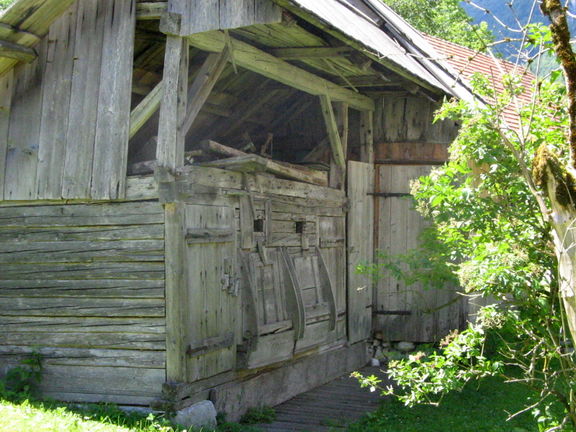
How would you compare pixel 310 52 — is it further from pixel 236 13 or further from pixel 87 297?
pixel 87 297

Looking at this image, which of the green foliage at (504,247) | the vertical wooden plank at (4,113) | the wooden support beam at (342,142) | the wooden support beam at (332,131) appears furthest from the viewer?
the wooden support beam at (342,142)

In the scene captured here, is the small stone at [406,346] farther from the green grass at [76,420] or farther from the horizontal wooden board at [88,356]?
the horizontal wooden board at [88,356]

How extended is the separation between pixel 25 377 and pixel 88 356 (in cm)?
66

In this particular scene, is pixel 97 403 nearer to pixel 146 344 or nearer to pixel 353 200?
pixel 146 344

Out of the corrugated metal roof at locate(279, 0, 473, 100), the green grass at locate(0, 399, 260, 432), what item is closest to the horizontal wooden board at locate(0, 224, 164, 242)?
the green grass at locate(0, 399, 260, 432)

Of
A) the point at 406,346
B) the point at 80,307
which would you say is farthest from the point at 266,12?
the point at 406,346

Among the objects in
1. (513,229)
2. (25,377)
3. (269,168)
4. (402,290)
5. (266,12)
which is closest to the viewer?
(513,229)

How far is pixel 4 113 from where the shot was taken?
7969 millimetres

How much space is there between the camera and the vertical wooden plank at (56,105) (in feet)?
24.7

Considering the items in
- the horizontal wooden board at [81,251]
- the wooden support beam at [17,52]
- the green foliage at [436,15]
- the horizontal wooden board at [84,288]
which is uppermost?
the green foliage at [436,15]

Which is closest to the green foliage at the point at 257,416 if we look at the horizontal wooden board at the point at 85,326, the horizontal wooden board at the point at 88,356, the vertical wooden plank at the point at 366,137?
the horizontal wooden board at the point at 88,356

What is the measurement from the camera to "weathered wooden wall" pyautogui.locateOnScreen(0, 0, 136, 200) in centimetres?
723

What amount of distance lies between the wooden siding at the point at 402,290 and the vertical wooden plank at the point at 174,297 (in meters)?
4.85

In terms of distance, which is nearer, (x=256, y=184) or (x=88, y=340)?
(x=88, y=340)
